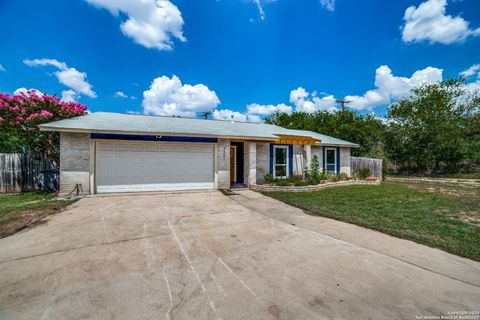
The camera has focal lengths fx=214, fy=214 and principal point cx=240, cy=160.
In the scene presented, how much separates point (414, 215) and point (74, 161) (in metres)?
11.8

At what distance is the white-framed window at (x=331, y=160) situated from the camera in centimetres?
1460

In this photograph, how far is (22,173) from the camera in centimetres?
1016

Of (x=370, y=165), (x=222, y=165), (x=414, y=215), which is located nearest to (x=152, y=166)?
(x=222, y=165)

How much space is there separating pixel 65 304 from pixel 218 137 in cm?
813

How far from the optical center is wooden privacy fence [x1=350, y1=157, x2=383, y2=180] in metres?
14.7

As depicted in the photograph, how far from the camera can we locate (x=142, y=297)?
2.48 metres

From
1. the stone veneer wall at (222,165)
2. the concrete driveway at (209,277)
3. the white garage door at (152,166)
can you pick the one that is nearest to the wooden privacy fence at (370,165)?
the stone veneer wall at (222,165)

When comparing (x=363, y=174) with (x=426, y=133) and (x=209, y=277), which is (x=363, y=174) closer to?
(x=426, y=133)

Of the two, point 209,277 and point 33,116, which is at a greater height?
point 33,116

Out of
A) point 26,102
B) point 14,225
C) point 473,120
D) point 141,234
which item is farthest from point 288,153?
point 473,120

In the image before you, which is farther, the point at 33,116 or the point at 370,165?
the point at 370,165

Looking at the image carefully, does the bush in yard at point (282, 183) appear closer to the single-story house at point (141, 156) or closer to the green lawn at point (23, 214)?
the single-story house at point (141, 156)

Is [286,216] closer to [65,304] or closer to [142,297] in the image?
[142,297]

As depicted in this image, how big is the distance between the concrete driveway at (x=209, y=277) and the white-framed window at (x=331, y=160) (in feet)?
34.8
